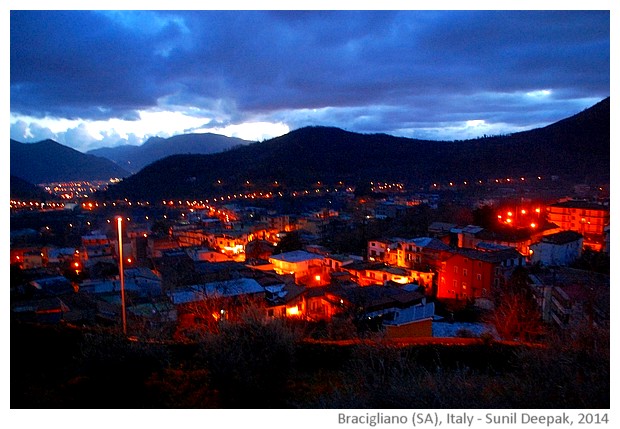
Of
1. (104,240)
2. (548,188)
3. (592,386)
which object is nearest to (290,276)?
(104,240)

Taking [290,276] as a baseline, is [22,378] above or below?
above

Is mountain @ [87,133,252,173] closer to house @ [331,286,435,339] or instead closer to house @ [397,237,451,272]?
house @ [397,237,451,272]

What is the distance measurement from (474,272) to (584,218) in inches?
253

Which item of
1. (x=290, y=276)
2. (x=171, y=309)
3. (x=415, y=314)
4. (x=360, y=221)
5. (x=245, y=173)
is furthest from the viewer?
(x=245, y=173)

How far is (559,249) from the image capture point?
11.1 m

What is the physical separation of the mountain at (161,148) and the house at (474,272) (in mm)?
17176

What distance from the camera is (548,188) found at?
20484mm

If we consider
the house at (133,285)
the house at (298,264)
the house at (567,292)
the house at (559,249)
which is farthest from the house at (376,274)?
the house at (133,285)

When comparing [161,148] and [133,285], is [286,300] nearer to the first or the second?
[133,285]

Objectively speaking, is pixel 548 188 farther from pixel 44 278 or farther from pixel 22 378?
pixel 22 378

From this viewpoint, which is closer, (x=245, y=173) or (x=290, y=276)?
(x=290, y=276)

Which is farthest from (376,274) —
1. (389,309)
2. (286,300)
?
(286,300)

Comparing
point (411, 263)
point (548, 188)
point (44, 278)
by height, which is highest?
point (548, 188)

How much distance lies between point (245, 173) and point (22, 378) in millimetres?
28305
